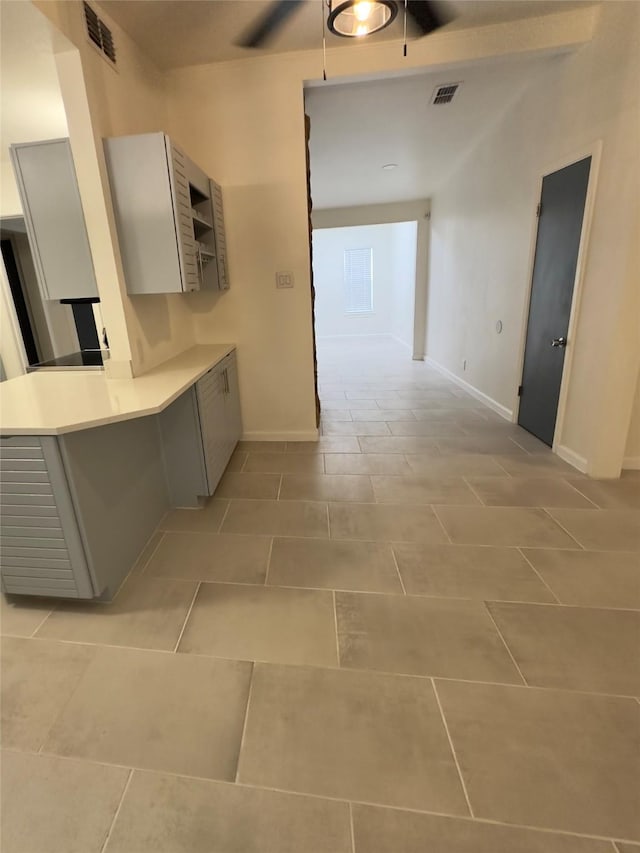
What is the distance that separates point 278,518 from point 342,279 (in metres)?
9.37

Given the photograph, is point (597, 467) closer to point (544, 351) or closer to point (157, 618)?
point (544, 351)

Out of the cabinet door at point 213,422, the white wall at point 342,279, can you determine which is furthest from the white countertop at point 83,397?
the white wall at point 342,279

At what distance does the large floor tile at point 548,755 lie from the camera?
104cm

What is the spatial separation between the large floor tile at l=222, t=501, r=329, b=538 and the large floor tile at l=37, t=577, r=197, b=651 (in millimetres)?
520

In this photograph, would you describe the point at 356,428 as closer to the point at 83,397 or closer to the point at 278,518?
the point at 278,518

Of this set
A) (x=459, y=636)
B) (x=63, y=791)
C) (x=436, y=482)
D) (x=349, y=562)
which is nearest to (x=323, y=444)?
(x=436, y=482)

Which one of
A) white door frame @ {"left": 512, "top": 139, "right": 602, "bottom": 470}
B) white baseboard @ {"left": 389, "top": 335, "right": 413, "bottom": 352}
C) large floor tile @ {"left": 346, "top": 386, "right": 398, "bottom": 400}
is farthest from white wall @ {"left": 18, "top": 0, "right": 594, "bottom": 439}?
white baseboard @ {"left": 389, "top": 335, "right": 413, "bottom": 352}

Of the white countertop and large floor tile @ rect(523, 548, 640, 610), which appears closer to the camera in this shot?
the white countertop

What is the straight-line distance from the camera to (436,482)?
281cm

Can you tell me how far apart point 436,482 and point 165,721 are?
2110 millimetres

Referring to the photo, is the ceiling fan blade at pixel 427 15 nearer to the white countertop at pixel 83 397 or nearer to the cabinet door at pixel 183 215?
the cabinet door at pixel 183 215

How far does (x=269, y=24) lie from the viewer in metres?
2.43

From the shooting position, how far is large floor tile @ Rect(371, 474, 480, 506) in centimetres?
258

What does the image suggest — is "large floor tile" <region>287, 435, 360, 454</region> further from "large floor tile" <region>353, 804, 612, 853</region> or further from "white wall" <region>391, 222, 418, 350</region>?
"white wall" <region>391, 222, 418, 350</region>
